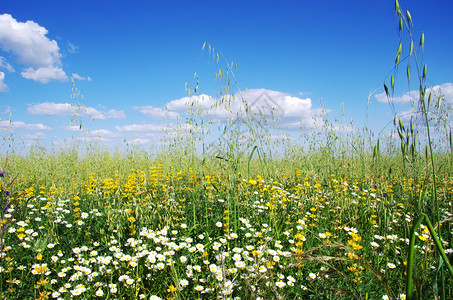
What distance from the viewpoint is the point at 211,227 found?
110 inches

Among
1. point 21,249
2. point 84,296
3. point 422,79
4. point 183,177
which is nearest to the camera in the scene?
point 422,79

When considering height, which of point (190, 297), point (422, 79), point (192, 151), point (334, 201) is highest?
point (422, 79)

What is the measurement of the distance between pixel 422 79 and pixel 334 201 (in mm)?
2031

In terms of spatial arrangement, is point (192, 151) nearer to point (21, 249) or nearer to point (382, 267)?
point (21, 249)

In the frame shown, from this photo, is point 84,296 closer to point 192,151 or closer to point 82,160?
point 192,151

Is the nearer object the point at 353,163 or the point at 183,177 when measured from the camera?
the point at 183,177

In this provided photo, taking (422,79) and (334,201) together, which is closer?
(422,79)

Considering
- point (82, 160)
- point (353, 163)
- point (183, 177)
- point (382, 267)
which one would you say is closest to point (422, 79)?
point (382, 267)

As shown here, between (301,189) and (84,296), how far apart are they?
241 cm

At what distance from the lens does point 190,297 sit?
1.92 m

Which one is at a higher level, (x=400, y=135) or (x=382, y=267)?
(x=400, y=135)

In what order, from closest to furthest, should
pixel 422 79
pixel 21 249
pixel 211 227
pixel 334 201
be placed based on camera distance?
pixel 422 79
pixel 21 249
pixel 211 227
pixel 334 201

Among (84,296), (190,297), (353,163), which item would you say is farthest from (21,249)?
(353,163)

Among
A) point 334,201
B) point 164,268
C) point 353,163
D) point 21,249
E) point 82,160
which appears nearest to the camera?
point 164,268
